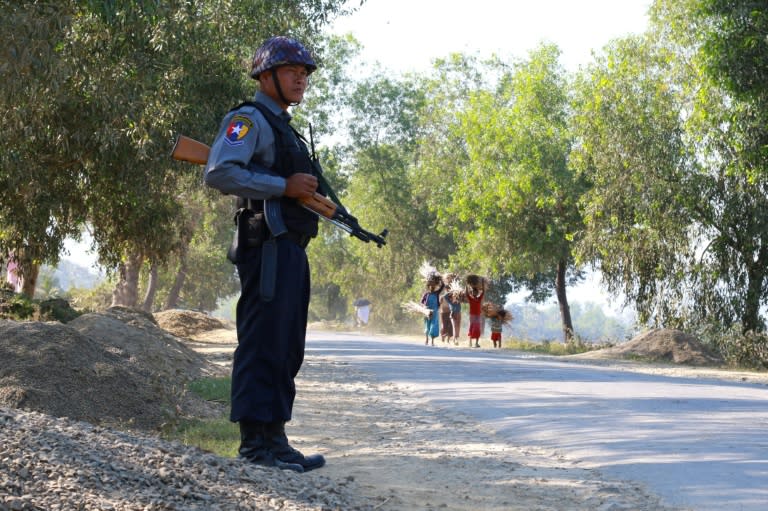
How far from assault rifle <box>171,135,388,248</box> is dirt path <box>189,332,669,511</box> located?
1468 mm

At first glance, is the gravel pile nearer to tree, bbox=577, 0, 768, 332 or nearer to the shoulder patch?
the shoulder patch

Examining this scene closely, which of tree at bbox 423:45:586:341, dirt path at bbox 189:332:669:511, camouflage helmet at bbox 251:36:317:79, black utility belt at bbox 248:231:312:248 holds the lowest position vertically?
dirt path at bbox 189:332:669:511

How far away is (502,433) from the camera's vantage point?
340 inches

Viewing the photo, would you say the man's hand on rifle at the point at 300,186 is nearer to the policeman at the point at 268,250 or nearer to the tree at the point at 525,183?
the policeman at the point at 268,250

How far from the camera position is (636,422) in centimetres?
887

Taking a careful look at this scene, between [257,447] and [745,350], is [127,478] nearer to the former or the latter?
[257,447]

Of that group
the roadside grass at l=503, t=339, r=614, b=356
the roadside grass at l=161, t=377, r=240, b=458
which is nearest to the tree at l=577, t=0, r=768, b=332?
the roadside grass at l=503, t=339, r=614, b=356

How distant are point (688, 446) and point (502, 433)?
1.69 meters

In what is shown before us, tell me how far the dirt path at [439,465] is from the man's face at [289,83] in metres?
2.32

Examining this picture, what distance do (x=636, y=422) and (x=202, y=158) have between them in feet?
15.0

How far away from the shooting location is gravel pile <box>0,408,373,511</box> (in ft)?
14.5

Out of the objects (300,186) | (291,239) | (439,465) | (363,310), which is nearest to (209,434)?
(439,465)

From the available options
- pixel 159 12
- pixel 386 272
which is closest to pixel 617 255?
pixel 159 12

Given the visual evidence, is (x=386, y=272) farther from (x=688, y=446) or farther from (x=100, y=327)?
(x=688, y=446)
